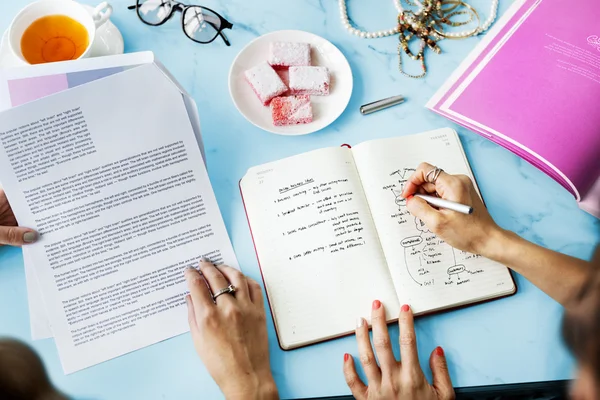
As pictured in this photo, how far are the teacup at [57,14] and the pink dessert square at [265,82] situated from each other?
0.25 metres

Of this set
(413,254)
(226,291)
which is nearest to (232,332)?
(226,291)

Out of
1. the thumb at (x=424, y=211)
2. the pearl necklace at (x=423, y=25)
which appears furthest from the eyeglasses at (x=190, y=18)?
the thumb at (x=424, y=211)

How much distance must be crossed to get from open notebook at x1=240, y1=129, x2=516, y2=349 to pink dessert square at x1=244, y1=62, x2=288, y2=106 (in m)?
0.12

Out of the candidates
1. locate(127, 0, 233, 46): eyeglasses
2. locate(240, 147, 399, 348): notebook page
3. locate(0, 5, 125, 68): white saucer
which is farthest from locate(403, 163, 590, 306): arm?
locate(0, 5, 125, 68): white saucer

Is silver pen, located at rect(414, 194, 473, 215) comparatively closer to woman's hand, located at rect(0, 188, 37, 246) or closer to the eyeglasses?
the eyeglasses

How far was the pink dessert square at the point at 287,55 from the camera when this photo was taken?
2.96 feet

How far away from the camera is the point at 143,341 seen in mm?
798

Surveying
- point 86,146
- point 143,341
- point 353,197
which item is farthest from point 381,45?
point 143,341

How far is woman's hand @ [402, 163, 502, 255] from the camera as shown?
79 cm

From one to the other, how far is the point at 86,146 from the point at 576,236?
0.83 metres

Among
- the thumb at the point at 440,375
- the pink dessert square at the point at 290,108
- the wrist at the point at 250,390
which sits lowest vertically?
the thumb at the point at 440,375

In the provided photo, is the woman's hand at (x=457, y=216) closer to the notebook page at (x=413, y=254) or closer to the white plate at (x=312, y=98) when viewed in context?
the notebook page at (x=413, y=254)

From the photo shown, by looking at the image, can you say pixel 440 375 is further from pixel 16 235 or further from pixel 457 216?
pixel 16 235

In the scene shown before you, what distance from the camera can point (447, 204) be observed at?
779 mm
